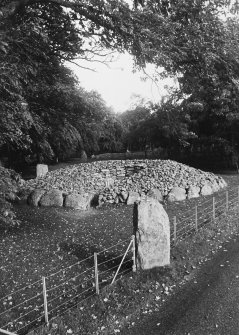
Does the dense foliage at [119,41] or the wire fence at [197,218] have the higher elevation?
the dense foliage at [119,41]

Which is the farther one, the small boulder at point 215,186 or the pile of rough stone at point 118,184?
the small boulder at point 215,186

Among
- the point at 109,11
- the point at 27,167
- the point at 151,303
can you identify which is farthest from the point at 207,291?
the point at 27,167

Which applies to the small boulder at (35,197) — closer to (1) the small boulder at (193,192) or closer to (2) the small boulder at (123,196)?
(2) the small boulder at (123,196)

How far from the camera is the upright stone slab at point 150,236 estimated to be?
1102 centimetres

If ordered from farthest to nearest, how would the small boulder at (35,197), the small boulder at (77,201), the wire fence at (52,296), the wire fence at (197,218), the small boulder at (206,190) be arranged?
1. the small boulder at (206,190)
2. the small boulder at (35,197)
3. the small boulder at (77,201)
4. the wire fence at (197,218)
5. the wire fence at (52,296)

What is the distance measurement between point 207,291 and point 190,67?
29.7ft

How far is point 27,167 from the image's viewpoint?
132 ft

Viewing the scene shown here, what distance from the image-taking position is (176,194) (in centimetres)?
2155

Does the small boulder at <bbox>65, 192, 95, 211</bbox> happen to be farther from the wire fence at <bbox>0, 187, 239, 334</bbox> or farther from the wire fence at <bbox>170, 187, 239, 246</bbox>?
the wire fence at <bbox>0, 187, 239, 334</bbox>

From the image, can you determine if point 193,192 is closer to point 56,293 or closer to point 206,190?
point 206,190

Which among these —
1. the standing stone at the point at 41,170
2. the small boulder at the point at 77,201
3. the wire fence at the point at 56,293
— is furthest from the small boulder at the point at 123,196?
the standing stone at the point at 41,170

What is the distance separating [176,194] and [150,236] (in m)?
10.8

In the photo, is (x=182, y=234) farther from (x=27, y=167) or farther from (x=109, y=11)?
(x=27, y=167)

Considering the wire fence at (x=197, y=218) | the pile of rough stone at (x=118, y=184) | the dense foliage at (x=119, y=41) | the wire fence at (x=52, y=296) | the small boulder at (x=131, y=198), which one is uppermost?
the dense foliage at (x=119, y=41)
